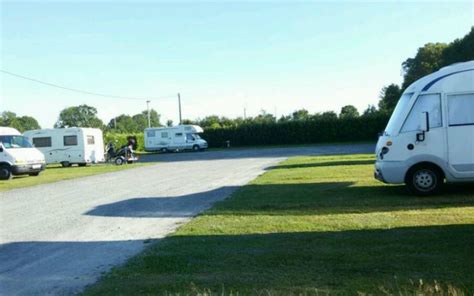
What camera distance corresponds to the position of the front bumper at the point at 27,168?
80.0ft

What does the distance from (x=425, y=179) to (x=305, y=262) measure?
595cm

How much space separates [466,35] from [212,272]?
48.5 m

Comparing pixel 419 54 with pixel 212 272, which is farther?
pixel 419 54

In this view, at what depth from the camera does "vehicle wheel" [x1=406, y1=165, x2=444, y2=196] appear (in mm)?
11008

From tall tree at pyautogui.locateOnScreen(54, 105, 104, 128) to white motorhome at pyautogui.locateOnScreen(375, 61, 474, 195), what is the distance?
11047 cm

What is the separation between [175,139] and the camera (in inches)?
2050

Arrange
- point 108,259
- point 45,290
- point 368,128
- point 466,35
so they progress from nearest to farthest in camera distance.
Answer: point 45,290
point 108,259
point 466,35
point 368,128

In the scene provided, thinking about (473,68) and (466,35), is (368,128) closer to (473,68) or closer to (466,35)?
(466,35)

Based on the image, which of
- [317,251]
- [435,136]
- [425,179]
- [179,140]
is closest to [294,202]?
[425,179]

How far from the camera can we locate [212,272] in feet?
19.5

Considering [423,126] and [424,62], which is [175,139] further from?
[423,126]

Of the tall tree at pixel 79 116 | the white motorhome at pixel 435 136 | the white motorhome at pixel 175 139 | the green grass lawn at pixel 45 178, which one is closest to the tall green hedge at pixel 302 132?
the white motorhome at pixel 175 139

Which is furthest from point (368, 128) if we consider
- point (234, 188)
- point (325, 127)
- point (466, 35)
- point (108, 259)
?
point (108, 259)

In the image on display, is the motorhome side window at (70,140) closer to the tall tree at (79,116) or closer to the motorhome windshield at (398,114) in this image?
the motorhome windshield at (398,114)
